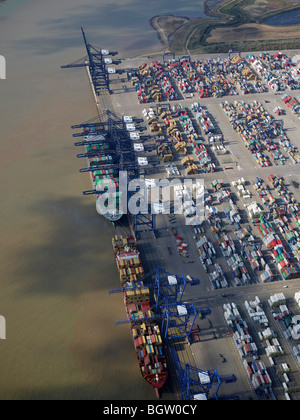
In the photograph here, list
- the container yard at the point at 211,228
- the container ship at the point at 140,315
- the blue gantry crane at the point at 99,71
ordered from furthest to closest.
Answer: the blue gantry crane at the point at 99,71
the container yard at the point at 211,228
the container ship at the point at 140,315

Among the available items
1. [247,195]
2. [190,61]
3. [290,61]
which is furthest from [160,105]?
[290,61]

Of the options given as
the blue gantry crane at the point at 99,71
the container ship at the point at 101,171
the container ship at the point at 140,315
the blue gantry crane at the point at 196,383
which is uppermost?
the blue gantry crane at the point at 99,71

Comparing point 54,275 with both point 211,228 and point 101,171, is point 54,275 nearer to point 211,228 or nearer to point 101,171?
point 101,171

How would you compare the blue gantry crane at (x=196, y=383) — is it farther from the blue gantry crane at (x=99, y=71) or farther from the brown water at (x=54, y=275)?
the blue gantry crane at (x=99, y=71)

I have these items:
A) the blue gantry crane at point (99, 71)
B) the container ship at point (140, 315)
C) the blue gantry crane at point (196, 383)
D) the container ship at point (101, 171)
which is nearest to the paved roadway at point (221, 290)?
the blue gantry crane at point (196, 383)

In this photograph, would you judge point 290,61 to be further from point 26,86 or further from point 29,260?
point 29,260

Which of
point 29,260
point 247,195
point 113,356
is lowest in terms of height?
point 113,356

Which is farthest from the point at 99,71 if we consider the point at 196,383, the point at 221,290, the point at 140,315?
the point at 196,383
